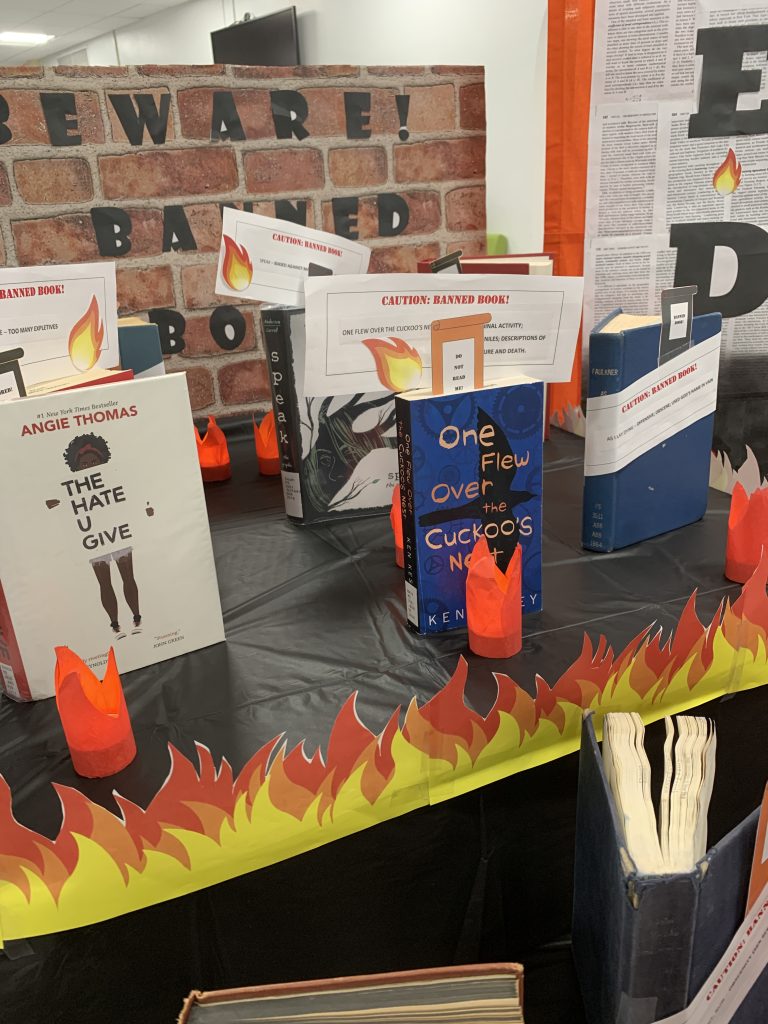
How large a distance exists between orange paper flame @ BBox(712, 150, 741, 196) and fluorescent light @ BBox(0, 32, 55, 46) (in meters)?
6.58

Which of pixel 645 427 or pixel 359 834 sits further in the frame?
pixel 645 427

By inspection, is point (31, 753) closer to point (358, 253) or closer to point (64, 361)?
point (64, 361)

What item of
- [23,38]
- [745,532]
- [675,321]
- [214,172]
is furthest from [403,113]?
[23,38]

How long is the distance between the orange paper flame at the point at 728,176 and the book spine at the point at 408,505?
1.05 meters

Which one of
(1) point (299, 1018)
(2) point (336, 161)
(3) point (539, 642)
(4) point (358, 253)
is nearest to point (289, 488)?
(4) point (358, 253)

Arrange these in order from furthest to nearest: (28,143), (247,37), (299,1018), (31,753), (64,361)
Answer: (247,37), (28,143), (64,361), (31,753), (299,1018)

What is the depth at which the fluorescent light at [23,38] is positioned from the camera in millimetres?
6057

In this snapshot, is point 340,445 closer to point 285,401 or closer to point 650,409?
point 285,401

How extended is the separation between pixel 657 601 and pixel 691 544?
0.16 metres

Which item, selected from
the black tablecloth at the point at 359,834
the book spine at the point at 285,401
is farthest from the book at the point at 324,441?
the black tablecloth at the point at 359,834

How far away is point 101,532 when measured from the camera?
0.69 meters

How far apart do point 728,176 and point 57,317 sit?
1235 mm

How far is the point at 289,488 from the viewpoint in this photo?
110 centimetres

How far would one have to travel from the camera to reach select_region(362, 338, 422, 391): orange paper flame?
31.7 inches
